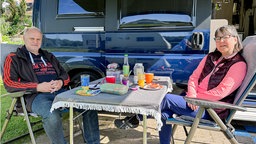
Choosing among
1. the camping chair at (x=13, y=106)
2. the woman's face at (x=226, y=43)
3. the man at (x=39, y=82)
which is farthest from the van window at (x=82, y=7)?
the woman's face at (x=226, y=43)

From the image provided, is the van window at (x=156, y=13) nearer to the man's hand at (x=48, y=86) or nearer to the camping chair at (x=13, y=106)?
the man's hand at (x=48, y=86)

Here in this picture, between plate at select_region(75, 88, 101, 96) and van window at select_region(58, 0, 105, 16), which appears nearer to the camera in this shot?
plate at select_region(75, 88, 101, 96)

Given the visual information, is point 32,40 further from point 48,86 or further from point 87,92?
point 87,92

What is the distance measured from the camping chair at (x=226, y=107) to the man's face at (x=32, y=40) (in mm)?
1605

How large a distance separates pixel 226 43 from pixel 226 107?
2.07ft

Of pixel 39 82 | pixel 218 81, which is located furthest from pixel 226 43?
pixel 39 82

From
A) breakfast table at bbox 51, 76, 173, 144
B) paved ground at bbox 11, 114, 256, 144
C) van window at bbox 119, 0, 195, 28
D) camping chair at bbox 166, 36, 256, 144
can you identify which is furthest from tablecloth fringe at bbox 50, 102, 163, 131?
van window at bbox 119, 0, 195, 28

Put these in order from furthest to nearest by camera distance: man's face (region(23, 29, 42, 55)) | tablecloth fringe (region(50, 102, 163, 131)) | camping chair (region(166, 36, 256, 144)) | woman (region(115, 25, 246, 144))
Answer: man's face (region(23, 29, 42, 55)) → woman (region(115, 25, 246, 144)) → camping chair (region(166, 36, 256, 144)) → tablecloth fringe (region(50, 102, 163, 131))

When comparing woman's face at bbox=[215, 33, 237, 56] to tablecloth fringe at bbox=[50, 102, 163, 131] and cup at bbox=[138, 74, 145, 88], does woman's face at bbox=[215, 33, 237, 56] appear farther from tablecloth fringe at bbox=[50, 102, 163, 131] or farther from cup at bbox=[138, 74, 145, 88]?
tablecloth fringe at bbox=[50, 102, 163, 131]

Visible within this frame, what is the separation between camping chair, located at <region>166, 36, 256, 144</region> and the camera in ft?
5.32

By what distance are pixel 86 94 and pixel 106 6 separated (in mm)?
1594

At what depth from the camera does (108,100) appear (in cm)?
162

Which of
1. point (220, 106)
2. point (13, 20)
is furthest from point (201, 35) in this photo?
point (13, 20)

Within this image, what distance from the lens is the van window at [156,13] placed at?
8.79ft
